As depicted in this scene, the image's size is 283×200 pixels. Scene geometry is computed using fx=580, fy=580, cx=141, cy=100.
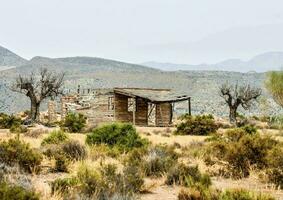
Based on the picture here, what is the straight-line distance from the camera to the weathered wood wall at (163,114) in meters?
48.0

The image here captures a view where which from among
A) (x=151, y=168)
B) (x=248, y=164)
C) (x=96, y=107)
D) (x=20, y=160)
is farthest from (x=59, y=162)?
(x=96, y=107)

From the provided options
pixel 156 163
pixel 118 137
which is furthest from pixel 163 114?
pixel 156 163

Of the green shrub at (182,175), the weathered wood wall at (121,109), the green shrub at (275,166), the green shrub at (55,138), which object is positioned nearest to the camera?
the green shrub at (182,175)

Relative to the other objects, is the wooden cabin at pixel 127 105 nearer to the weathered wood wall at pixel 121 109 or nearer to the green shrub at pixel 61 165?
the weathered wood wall at pixel 121 109

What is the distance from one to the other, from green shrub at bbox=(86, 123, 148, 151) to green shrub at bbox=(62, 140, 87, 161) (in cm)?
324

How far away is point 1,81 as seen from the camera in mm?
109875

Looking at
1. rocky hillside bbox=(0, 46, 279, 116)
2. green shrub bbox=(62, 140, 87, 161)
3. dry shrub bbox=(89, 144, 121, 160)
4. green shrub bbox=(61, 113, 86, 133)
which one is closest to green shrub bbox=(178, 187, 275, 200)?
green shrub bbox=(62, 140, 87, 161)

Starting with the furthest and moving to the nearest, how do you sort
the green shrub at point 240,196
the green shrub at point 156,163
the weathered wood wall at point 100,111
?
the weathered wood wall at point 100,111, the green shrub at point 156,163, the green shrub at point 240,196

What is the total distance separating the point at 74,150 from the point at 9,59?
17244cm

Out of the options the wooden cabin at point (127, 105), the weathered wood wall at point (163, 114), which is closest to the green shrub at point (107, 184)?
the wooden cabin at point (127, 105)

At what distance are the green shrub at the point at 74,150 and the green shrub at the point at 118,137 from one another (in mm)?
3240

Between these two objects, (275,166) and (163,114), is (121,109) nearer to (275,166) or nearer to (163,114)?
(163,114)

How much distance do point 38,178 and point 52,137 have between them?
7.72 m

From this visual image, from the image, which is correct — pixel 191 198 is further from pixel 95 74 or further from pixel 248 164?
pixel 95 74
